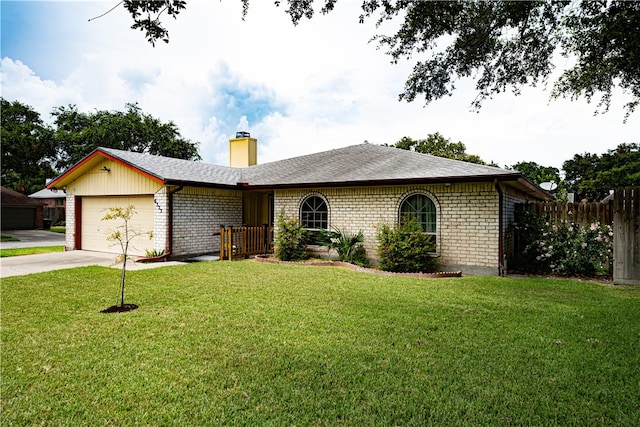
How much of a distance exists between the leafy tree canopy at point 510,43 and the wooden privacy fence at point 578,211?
2.36m

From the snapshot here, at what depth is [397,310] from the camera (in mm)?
6051

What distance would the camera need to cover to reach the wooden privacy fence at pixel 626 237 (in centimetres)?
862

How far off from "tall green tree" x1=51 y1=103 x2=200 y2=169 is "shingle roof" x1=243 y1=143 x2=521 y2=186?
23.2 m

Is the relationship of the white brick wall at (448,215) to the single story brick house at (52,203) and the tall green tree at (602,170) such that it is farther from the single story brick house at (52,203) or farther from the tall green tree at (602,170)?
the single story brick house at (52,203)

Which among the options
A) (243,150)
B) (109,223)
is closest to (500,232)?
(109,223)

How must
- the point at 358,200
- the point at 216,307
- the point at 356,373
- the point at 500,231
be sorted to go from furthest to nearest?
the point at 358,200, the point at 500,231, the point at 216,307, the point at 356,373

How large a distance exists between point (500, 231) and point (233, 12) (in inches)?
315

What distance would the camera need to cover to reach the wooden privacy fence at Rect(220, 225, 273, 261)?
12.4 m

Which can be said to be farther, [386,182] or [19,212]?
[19,212]

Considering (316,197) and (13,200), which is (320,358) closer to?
(316,197)

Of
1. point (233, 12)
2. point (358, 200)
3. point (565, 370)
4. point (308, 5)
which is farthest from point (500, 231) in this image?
point (233, 12)

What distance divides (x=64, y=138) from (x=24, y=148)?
3.34 meters

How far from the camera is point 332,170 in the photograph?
1327 cm

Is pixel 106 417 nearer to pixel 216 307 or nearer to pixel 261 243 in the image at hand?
pixel 216 307
